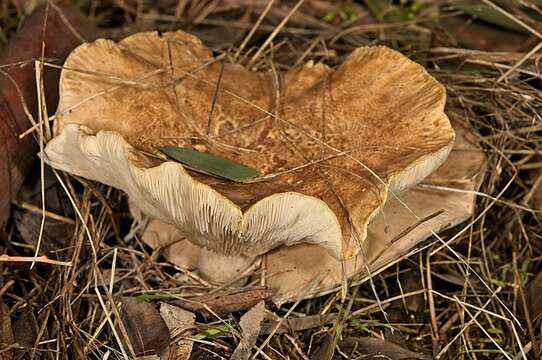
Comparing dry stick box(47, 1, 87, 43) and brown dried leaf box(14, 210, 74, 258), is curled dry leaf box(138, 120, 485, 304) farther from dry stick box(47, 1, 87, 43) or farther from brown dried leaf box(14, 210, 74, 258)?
Result: dry stick box(47, 1, 87, 43)

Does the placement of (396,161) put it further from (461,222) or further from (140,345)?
(140,345)

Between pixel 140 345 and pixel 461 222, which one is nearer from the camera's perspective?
pixel 140 345

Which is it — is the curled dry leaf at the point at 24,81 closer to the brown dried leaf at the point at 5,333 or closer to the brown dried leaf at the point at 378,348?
the brown dried leaf at the point at 5,333

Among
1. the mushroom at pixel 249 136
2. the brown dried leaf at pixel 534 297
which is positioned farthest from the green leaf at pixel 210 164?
the brown dried leaf at pixel 534 297

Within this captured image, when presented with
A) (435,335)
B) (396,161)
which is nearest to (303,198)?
(396,161)

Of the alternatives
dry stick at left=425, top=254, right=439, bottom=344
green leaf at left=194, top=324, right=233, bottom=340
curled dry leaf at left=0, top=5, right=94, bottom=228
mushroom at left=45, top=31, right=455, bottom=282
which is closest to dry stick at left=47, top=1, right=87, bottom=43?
curled dry leaf at left=0, top=5, right=94, bottom=228

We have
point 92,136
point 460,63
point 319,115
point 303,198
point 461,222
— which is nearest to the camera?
point 303,198

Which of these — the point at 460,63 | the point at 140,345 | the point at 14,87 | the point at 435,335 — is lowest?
the point at 435,335
